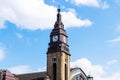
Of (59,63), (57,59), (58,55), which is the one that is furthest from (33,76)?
(58,55)

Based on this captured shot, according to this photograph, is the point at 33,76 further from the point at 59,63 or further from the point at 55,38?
the point at 55,38

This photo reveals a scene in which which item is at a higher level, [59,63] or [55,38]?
[55,38]

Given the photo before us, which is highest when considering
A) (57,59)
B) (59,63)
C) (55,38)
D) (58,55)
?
(55,38)

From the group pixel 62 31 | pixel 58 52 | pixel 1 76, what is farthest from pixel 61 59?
pixel 1 76

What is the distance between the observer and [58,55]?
254ft

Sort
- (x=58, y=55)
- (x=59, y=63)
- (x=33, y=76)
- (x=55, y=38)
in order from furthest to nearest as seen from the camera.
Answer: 1. (x=33, y=76)
2. (x=55, y=38)
3. (x=58, y=55)
4. (x=59, y=63)

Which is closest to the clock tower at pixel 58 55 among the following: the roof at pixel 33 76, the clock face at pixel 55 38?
the clock face at pixel 55 38

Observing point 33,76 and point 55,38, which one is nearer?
point 55,38

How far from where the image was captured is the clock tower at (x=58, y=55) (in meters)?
76.6

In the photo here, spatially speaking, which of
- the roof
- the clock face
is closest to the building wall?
the roof

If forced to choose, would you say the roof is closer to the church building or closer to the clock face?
the church building

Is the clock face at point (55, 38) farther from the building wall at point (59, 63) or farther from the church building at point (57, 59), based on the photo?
the building wall at point (59, 63)

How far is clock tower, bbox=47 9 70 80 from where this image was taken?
7656 centimetres

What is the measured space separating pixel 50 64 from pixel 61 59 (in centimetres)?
271
